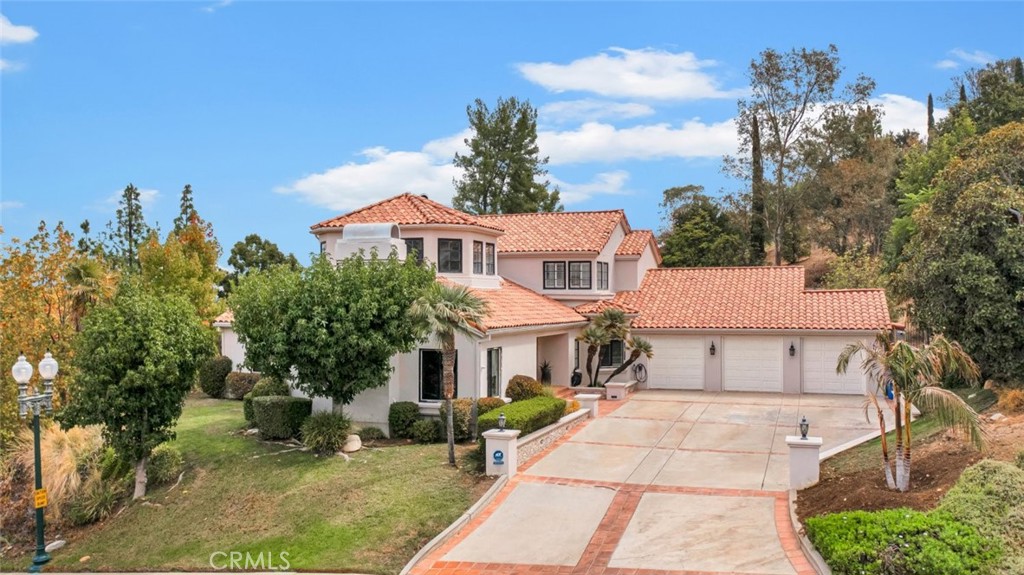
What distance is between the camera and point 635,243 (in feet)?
114

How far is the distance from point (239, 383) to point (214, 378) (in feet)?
4.84

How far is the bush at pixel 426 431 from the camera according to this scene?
66.7 ft

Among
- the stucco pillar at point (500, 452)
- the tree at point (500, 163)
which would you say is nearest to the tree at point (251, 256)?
the tree at point (500, 163)

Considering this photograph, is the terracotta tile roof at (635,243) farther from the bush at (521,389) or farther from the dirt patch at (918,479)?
the dirt patch at (918,479)

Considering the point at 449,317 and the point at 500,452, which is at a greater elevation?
the point at 449,317

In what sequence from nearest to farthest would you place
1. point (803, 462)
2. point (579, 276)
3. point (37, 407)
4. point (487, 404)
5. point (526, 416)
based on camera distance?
point (803, 462), point (37, 407), point (526, 416), point (487, 404), point (579, 276)

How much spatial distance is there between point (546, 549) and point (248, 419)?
1313 centimetres

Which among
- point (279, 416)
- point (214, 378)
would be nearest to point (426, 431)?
point (279, 416)

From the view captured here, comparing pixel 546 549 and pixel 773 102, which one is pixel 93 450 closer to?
pixel 546 549

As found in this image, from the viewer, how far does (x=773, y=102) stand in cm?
5081

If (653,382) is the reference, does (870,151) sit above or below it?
above

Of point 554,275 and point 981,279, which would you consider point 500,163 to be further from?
point 981,279

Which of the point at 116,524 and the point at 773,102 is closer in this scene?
the point at 116,524

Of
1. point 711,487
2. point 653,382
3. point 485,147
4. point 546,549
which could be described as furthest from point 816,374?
point 485,147
